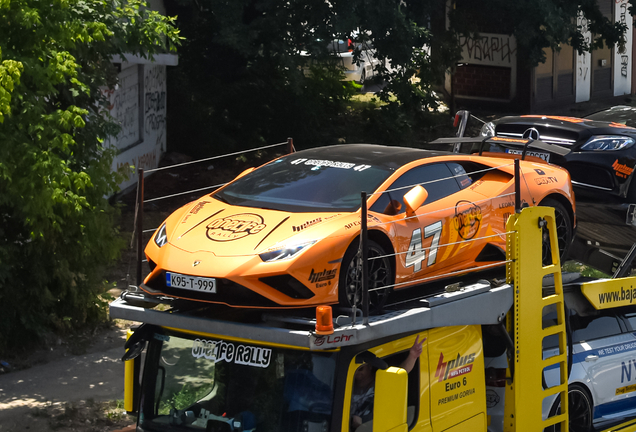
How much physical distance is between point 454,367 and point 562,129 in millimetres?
4526

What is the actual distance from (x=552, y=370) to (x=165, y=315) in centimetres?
286

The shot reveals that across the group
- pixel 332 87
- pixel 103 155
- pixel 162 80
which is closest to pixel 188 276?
pixel 103 155

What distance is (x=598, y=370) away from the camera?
666 cm

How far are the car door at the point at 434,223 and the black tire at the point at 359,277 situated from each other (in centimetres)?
11

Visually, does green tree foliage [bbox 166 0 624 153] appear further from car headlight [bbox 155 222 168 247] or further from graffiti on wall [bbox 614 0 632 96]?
car headlight [bbox 155 222 168 247]

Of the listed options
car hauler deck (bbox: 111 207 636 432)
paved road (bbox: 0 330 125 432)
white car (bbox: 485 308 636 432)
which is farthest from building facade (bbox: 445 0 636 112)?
car hauler deck (bbox: 111 207 636 432)

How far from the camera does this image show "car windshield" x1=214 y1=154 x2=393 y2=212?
573 centimetres

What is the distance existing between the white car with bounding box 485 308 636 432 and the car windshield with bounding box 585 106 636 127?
360cm

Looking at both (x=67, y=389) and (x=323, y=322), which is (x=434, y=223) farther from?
(x=67, y=389)

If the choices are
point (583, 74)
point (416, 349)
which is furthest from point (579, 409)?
point (583, 74)

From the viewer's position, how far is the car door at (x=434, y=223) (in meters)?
5.87

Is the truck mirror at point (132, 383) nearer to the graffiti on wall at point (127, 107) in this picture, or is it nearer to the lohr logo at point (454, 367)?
the lohr logo at point (454, 367)

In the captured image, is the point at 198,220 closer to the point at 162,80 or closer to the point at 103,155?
the point at 103,155

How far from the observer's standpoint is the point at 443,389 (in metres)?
5.18
